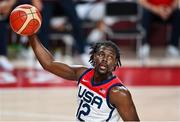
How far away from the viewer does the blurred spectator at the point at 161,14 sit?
11.2 meters

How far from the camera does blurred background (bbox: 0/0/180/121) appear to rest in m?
7.34

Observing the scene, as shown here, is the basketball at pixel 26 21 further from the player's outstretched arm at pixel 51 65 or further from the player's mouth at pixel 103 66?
the player's mouth at pixel 103 66

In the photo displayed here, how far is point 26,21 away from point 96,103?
35.4 inches

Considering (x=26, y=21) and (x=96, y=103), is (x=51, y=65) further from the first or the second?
(x=96, y=103)

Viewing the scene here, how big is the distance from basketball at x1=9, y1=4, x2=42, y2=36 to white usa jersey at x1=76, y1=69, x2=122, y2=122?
644 mm

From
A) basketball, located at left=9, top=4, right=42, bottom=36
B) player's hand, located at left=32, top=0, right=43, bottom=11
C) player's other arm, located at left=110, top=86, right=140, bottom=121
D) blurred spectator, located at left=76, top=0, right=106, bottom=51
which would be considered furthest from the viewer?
blurred spectator, located at left=76, top=0, right=106, bottom=51

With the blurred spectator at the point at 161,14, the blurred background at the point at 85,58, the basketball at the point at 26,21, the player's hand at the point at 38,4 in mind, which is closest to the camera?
the basketball at the point at 26,21

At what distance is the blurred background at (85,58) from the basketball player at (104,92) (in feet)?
6.71

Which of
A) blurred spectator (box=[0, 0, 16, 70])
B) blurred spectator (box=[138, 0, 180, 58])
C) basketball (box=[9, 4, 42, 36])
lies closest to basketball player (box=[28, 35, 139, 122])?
basketball (box=[9, 4, 42, 36])

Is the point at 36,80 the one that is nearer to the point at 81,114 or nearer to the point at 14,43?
the point at 14,43

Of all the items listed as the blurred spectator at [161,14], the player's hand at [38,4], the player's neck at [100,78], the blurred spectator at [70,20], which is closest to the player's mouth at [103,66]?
the player's neck at [100,78]

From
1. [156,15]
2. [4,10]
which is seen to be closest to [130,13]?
[156,15]

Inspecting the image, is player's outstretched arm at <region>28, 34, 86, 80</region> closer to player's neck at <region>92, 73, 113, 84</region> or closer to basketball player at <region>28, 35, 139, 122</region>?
basketball player at <region>28, 35, 139, 122</region>

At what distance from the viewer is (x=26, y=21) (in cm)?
479
